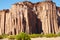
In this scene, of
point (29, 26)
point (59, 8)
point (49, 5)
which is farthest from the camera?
point (59, 8)

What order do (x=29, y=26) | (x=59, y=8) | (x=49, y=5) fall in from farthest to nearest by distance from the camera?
1. (x=59, y=8)
2. (x=49, y=5)
3. (x=29, y=26)

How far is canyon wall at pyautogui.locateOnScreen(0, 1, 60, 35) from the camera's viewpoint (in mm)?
62281

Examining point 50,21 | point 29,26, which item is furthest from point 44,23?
point 29,26

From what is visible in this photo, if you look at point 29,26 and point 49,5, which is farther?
point 49,5

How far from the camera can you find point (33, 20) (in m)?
65.4

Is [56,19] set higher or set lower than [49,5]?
lower

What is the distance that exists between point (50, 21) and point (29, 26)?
25.5ft

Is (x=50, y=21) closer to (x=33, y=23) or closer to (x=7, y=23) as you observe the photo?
(x=33, y=23)

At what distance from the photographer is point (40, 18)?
226 ft

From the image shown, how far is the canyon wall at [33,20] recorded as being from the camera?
204 ft

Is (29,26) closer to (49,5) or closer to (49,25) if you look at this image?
(49,25)

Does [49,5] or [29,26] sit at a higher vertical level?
[49,5]

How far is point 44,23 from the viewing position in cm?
6550

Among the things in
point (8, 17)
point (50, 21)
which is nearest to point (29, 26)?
point (50, 21)
